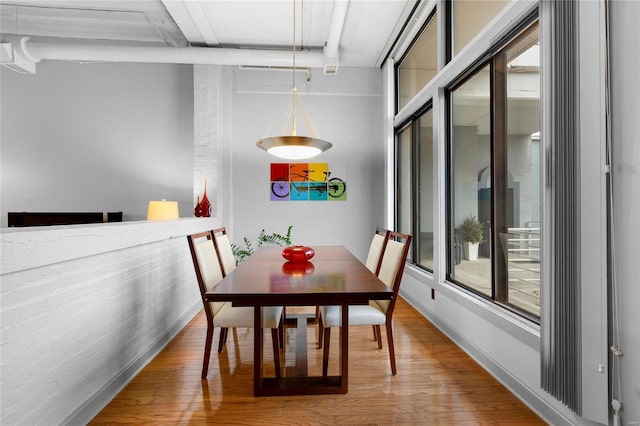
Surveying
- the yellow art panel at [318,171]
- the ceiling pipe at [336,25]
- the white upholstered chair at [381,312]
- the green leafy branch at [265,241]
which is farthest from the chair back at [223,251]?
the ceiling pipe at [336,25]

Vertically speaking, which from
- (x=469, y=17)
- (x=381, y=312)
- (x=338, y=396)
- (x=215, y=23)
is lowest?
(x=338, y=396)

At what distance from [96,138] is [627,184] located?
573cm

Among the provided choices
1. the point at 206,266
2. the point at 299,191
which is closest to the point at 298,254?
the point at 206,266

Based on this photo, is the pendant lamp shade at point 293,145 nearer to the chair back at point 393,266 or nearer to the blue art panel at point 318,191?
the chair back at point 393,266

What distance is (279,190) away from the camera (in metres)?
5.41

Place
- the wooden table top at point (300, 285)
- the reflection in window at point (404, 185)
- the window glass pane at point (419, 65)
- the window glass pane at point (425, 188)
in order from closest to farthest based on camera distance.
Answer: the wooden table top at point (300, 285) → the window glass pane at point (419, 65) → the window glass pane at point (425, 188) → the reflection in window at point (404, 185)

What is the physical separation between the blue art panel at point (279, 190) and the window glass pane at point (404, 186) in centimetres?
164

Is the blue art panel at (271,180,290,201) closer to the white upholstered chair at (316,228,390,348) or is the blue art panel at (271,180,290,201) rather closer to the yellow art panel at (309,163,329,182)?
the yellow art panel at (309,163,329,182)

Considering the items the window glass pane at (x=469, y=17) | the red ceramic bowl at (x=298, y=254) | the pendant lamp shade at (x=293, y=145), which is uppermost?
the window glass pane at (x=469, y=17)

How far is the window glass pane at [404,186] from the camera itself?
15.5ft

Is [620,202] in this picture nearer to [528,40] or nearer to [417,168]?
[528,40]

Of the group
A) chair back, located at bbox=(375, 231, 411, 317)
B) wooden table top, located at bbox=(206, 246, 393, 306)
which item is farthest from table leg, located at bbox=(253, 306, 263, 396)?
chair back, located at bbox=(375, 231, 411, 317)

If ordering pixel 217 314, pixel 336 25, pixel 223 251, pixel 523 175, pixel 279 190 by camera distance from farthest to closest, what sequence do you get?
pixel 279 190 < pixel 336 25 < pixel 223 251 < pixel 217 314 < pixel 523 175

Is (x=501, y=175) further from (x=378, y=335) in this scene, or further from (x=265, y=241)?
(x=265, y=241)
